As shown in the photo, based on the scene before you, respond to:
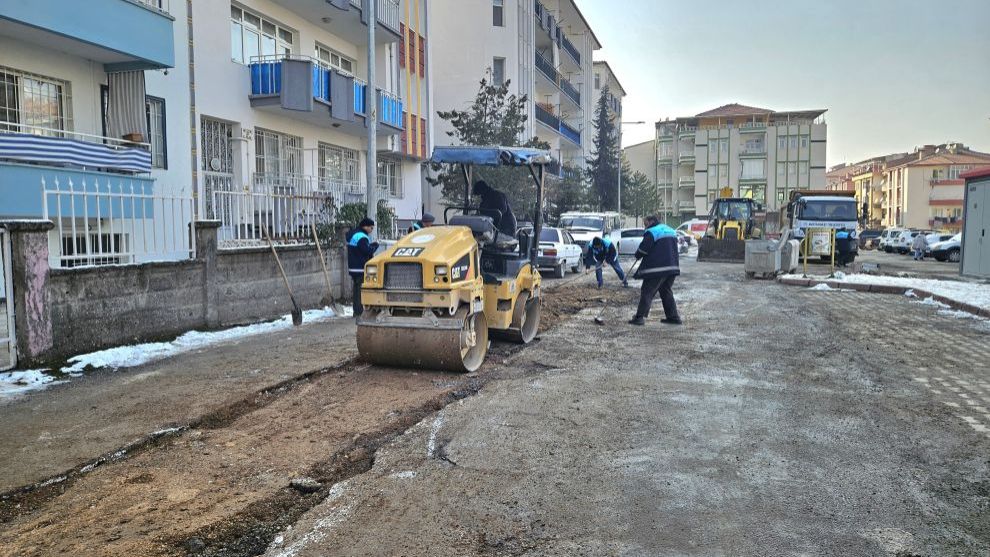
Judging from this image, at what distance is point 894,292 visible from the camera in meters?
16.2

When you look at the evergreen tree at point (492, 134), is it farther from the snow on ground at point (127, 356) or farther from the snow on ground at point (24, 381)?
the snow on ground at point (24, 381)

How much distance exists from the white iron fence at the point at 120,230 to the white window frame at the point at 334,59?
11.4 meters

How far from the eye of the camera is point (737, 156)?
7344cm

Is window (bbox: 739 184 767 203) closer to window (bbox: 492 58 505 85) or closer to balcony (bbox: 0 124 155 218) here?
window (bbox: 492 58 505 85)

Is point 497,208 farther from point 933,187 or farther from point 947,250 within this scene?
point 933,187

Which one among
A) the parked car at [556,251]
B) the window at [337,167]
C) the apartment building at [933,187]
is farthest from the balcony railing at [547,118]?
the apartment building at [933,187]

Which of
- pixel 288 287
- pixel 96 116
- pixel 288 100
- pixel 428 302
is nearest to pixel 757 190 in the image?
pixel 288 100

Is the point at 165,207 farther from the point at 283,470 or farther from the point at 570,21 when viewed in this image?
the point at 570,21

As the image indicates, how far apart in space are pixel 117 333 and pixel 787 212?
87.0ft

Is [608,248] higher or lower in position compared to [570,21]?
lower

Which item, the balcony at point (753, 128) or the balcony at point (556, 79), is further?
the balcony at point (753, 128)

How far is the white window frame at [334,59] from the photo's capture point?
816 inches

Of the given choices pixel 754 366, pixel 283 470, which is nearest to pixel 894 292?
pixel 754 366

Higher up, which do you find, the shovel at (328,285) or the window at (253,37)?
the window at (253,37)
